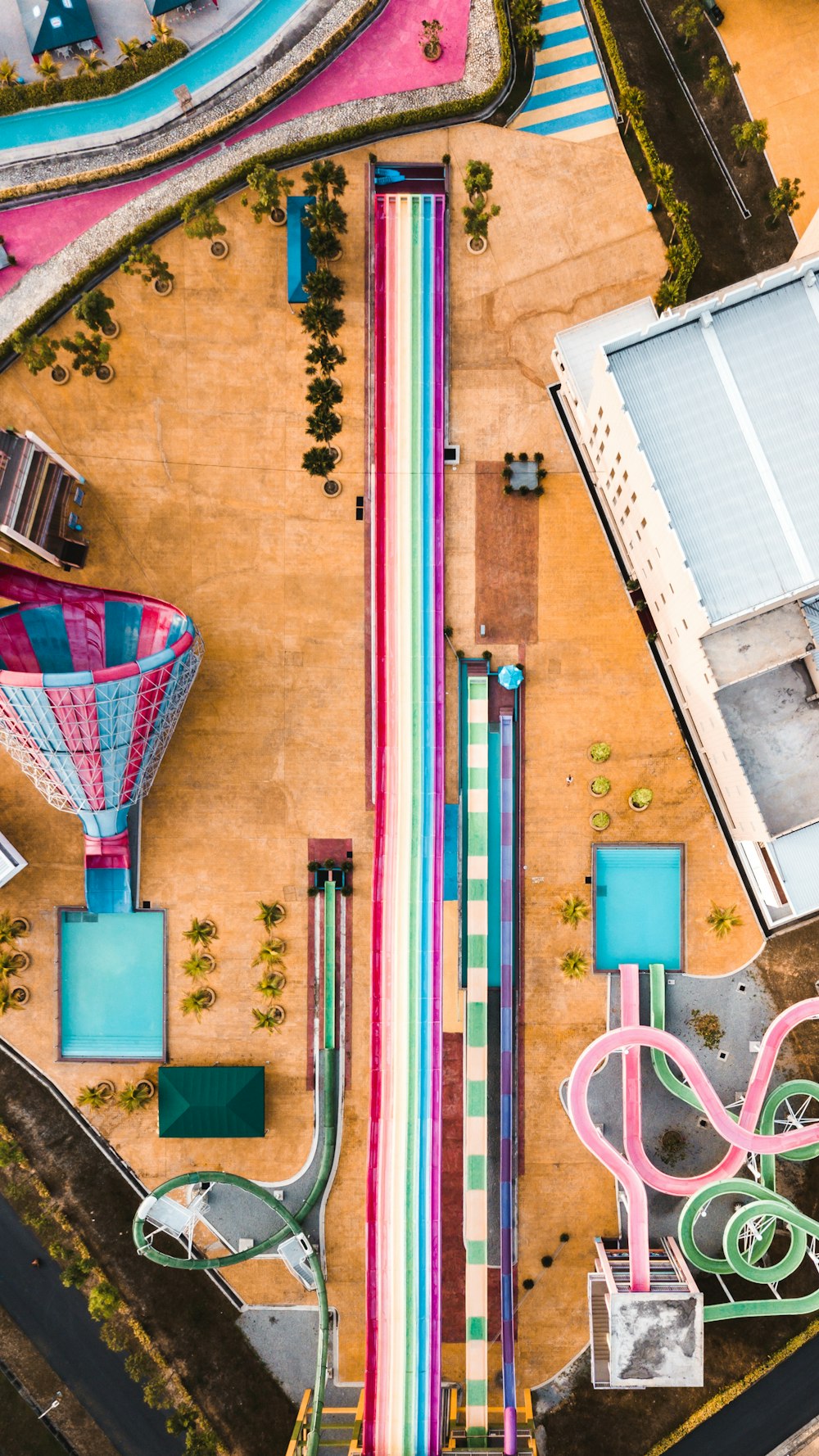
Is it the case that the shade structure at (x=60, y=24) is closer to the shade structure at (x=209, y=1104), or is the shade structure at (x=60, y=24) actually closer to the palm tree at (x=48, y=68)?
the palm tree at (x=48, y=68)

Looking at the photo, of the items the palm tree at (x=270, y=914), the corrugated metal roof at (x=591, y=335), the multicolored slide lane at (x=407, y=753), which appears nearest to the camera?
the corrugated metal roof at (x=591, y=335)

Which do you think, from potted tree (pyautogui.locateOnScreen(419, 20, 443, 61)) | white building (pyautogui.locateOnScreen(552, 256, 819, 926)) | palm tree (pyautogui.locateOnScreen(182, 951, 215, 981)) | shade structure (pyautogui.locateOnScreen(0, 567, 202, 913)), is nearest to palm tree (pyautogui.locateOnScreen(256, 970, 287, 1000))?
palm tree (pyautogui.locateOnScreen(182, 951, 215, 981))

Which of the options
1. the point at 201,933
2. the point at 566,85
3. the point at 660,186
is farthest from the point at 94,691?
the point at 566,85

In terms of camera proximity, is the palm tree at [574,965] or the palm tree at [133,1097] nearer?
the palm tree at [574,965]

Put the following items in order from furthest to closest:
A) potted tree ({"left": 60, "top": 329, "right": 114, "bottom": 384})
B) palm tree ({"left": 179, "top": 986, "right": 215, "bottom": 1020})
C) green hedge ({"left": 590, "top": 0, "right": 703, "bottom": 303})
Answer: palm tree ({"left": 179, "top": 986, "right": 215, "bottom": 1020})
potted tree ({"left": 60, "top": 329, "right": 114, "bottom": 384})
green hedge ({"left": 590, "top": 0, "right": 703, "bottom": 303})

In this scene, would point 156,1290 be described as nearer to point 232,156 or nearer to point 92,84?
point 232,156

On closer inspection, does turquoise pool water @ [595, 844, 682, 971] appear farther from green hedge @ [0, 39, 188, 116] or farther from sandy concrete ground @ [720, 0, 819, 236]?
green hedge @ [0, 39, 188, 116]

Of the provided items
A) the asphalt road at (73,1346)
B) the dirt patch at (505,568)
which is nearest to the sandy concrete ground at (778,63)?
the dirt patch at (505,568)
